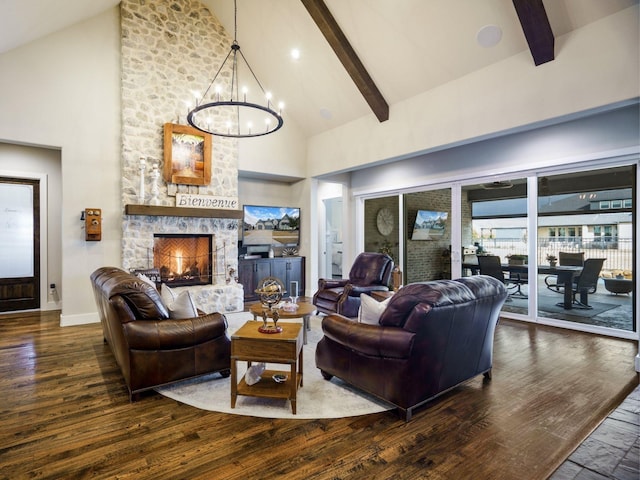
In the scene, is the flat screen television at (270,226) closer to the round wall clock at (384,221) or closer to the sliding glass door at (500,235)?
the round wall clock at (384,221)

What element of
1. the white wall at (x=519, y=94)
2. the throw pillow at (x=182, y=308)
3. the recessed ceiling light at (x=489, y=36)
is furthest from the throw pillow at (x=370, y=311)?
the recessed ceiling light at (x=489, y=36)

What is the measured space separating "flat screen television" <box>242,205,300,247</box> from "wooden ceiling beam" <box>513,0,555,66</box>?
5.33 metres

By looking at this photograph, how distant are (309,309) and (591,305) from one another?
436 cm

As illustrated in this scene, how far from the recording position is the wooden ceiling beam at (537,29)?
11.9 ft

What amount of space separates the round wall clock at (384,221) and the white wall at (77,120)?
17.4ft

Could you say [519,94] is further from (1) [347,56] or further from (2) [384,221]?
(2) [384,221]

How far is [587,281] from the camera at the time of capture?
5105 mm

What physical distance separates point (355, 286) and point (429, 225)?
2.71 meters

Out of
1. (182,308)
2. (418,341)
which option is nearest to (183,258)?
(182,308)

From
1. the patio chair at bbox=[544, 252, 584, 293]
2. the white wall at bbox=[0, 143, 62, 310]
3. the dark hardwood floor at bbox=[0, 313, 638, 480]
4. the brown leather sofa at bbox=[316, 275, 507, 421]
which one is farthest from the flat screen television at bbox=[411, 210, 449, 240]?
the white wall at bbox=[0, 143, 62, 310]

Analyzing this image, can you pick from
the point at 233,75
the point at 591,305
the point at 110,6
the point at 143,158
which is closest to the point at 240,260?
the point at 143,158

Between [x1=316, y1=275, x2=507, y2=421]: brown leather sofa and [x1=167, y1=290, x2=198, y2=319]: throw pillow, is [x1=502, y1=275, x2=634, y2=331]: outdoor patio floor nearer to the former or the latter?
[x1=316, y1=275, x2=507, y2=421]: brown leather sofa

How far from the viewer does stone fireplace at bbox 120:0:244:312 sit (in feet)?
18.4

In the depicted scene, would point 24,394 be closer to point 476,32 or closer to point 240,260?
point 240,260
